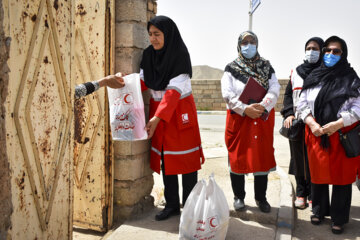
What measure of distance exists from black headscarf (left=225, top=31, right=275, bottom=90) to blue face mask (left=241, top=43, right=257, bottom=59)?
4 centimetres

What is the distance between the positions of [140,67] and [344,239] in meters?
2.34

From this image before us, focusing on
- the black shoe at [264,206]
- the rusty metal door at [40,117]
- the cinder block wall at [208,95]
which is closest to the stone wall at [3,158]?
the rusty metal door at [40,117]

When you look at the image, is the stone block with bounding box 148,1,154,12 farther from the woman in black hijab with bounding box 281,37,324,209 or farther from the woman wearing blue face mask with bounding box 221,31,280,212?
the woman in black hijab with bounding box 281,37,324,209

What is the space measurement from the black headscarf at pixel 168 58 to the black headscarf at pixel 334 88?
1179 millimetres

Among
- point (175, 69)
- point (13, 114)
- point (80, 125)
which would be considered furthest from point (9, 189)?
point (175, 69)

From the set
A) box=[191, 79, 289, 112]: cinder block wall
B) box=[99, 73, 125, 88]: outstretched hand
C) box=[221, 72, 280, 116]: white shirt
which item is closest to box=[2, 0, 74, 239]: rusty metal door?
box=[99, 73, 125, 88]: outstretched hand

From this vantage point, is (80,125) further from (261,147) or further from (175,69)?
(261,147)

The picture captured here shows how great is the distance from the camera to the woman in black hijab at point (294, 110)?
332 centimetres

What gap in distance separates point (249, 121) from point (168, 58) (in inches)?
37.0

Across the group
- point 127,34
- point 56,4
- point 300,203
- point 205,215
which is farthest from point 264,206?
point 56,4

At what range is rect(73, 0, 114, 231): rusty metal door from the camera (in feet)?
9.29

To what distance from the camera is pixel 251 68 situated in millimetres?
3037

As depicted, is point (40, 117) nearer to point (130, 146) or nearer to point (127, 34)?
point (130, 146)

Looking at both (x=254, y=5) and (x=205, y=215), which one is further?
(x=254, y=5)
